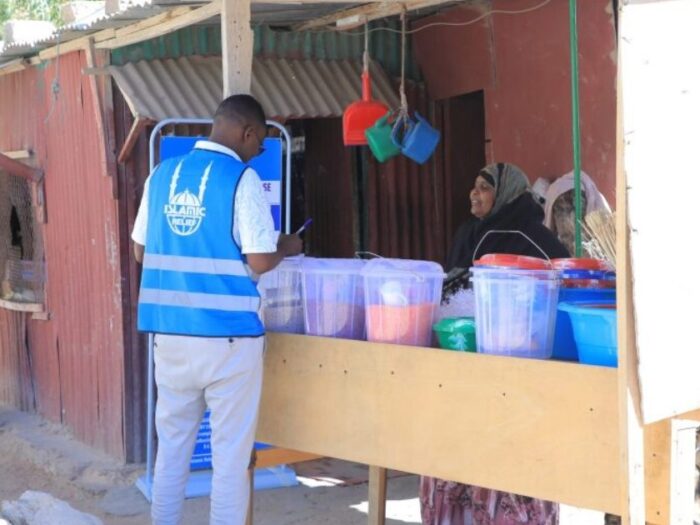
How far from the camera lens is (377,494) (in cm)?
442

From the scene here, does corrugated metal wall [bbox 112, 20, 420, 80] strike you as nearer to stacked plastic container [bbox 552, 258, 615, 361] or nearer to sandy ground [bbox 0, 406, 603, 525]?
sandy ground [bbox 0, 406, 603, 525]

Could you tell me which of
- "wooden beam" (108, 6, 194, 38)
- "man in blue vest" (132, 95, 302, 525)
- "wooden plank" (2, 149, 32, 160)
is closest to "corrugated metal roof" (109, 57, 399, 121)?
"wooden beam" (108, 6, 194, 38)

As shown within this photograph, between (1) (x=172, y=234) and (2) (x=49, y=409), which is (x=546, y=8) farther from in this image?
(2) (x=49, y=409)

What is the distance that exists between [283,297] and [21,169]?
4.18 metres

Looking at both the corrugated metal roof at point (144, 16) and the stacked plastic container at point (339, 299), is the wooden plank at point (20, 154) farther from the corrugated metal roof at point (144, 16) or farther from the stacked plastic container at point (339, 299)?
the stacked plastic container at point (339, 299)

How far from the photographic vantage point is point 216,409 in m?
4.02

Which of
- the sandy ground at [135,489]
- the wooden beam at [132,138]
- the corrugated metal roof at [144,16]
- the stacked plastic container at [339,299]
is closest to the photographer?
the stacked plastic container at [339,299]

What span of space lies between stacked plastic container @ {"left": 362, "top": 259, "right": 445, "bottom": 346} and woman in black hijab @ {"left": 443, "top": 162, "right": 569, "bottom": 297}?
47.4 inches

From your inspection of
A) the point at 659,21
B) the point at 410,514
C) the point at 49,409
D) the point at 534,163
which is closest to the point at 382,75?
the point at 534,163

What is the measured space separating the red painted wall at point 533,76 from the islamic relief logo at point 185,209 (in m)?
2.78

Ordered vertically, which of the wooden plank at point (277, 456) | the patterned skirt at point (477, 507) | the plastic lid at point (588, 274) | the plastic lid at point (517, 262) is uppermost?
the plastic lid at point (517, 262)

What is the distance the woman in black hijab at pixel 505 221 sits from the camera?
5.06 m

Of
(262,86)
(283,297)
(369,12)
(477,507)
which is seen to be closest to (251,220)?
(283,297)

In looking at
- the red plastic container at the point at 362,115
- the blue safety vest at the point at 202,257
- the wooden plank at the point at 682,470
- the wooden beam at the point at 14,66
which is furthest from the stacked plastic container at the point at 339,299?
the wooden beam at the point at 14,66
